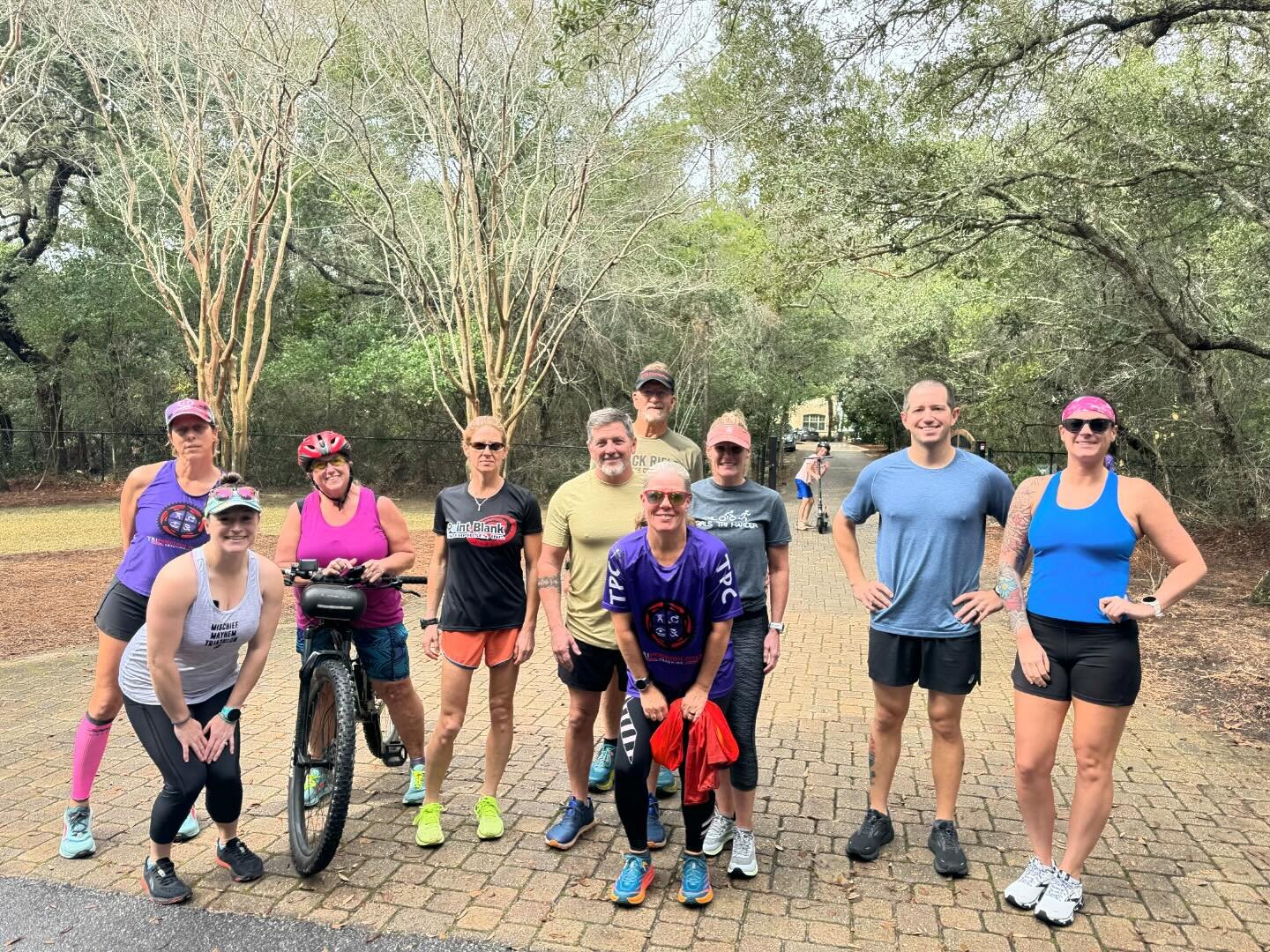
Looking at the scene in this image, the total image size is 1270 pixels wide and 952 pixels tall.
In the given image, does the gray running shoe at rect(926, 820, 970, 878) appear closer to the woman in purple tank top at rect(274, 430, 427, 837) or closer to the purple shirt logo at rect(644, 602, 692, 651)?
the purple shirt logo at rect(644, 602, 692, 651)

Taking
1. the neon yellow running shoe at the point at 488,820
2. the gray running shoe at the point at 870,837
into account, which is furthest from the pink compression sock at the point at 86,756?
the gray running shoe at the point at 870,837

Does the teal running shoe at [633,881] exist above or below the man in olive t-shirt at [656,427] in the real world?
below

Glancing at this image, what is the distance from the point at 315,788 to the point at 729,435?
2.34m

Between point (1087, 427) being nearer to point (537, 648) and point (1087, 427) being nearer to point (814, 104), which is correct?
point (537, 648)

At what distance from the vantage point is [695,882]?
127 inches

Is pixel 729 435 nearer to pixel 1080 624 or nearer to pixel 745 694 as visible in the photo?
pixel 745 694

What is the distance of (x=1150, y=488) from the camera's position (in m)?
3.15

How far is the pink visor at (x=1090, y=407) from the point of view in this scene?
10.3 feet

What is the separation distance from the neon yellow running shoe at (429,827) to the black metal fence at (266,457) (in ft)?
58.2

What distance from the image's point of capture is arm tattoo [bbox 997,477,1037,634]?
3.29m

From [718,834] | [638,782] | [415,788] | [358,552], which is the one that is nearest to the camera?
[638,782]

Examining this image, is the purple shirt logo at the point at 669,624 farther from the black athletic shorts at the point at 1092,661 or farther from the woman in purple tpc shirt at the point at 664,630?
the black athletic shorts at the point at 1092,661

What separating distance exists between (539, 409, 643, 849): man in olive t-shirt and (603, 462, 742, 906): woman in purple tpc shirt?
0.44 metres

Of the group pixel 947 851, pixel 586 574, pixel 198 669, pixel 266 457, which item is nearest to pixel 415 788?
pixel 198 669
